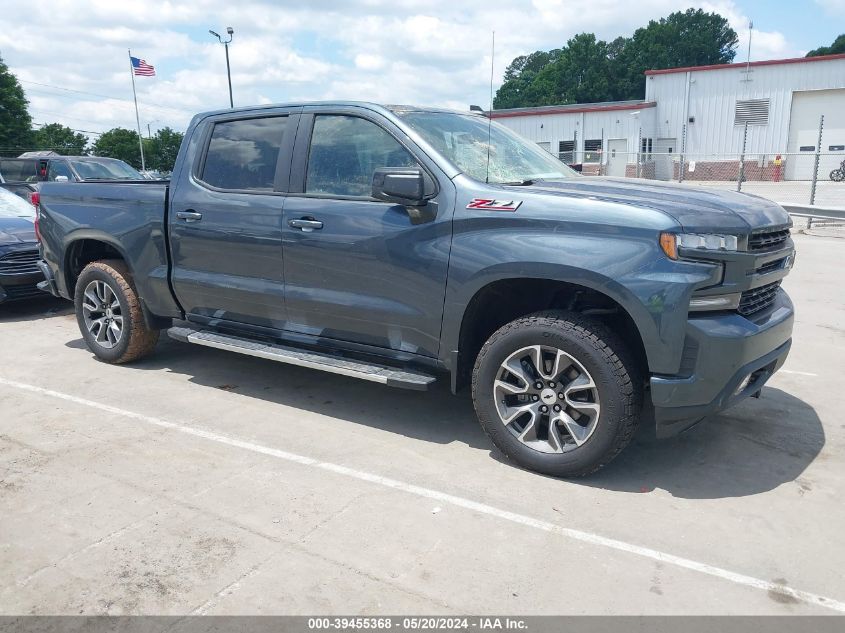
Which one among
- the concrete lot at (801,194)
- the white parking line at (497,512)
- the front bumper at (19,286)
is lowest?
the white parking line at (497,512)

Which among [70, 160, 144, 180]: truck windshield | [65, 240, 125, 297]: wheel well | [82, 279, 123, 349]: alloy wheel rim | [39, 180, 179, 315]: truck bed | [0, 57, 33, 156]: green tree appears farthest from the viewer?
[0, 57, 33, 156]: green tree

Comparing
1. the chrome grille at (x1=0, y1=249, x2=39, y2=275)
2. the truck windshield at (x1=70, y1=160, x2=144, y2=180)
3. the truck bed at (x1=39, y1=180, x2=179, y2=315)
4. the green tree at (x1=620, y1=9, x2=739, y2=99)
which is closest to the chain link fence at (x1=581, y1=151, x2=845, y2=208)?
the truck windshield at (x1=70, y1=160, x2=144, y2=180)

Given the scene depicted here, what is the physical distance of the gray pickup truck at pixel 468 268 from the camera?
3.46 m

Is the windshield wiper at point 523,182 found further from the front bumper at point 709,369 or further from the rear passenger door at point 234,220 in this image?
the rear passenger door at point 234,220

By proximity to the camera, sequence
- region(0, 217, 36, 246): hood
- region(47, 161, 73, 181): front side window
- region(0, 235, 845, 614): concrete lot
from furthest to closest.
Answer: region(47, 161, 73, 181): front side window → region(0, 217, 36, 246): hood → region(0, 235, 845, 614): concrete lot

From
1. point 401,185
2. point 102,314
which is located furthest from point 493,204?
point 102,314

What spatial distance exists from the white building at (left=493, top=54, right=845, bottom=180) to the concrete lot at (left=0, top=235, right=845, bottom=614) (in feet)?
105

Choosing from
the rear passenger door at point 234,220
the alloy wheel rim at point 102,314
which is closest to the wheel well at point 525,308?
the rear passenger door at point 234,220

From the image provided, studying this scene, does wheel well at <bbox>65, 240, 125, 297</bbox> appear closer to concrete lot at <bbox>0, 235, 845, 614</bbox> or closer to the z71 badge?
concrete lot at <bbox>0, 235, 845, 614</bbox>

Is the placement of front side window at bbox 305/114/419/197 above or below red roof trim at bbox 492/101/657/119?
below

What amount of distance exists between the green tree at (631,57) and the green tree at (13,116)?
49058 mm

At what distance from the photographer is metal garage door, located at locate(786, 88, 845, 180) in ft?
117

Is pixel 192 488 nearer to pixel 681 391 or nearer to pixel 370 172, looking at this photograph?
pixel 370 172

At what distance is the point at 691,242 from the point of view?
3.38m
